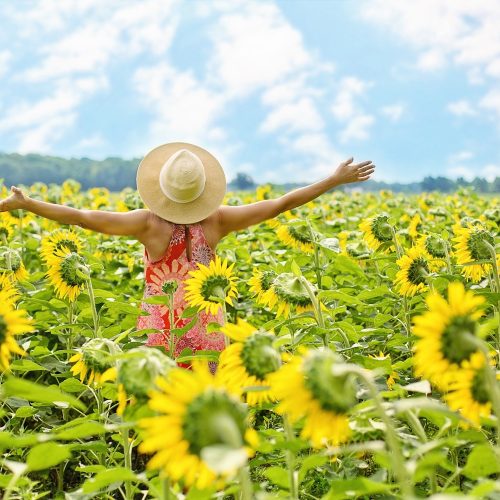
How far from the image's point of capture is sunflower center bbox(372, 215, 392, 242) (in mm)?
3420

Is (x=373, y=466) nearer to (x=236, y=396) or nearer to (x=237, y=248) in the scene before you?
(x=236, y=396)

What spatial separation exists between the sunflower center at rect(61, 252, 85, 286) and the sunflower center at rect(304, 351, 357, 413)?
1.73m

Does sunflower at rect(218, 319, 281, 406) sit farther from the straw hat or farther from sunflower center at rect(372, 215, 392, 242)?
sunflower center at rect(372, 215, 392, 242)

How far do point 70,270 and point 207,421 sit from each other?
5.96 ft

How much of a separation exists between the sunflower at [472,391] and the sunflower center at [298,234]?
2.33 metres

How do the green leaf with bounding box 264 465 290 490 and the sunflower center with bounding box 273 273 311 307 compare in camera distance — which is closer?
the green leaf with bounding box 264 465 290 490

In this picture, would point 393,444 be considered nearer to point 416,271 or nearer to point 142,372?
point 142,372

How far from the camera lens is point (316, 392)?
123cm

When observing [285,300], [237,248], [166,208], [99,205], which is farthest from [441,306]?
[99,205]

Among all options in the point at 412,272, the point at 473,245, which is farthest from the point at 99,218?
the point at 473,245

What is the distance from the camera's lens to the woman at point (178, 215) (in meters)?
3.16

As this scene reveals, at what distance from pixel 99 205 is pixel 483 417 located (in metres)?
5.96

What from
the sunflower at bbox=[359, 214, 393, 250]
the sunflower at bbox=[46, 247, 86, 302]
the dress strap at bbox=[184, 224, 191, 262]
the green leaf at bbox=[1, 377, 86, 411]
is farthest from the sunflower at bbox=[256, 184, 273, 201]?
the green leaf at bbox=[1, 377, 86, 411]

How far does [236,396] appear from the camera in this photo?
120 cm
